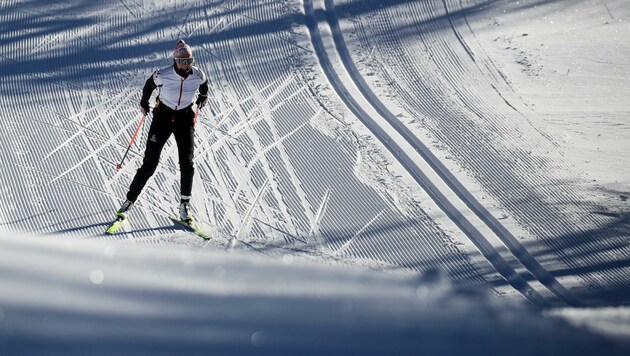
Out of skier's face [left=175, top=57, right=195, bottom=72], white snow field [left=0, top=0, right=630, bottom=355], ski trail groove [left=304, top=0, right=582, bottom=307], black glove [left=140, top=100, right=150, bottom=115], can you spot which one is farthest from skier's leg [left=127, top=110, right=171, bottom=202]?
ski trail groove [left=304, top=0, right=582, bottom=307]

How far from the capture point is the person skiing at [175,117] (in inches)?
244

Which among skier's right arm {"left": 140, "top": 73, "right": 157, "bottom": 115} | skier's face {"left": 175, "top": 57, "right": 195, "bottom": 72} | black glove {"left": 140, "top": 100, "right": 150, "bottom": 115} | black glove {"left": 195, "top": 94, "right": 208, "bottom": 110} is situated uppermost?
black glove {"left": 195, "top": 94, "right": 208, "bottom": 110}

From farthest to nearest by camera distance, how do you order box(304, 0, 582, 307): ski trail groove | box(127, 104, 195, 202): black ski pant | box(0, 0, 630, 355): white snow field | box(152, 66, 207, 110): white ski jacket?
box(127, 104, 195, 202): black ski pant, box(152, 66, 207, 110): white ski jacket, box(304, 0, 582, 307): ski trail groove, box(0, 0, 630, 355): white snow field

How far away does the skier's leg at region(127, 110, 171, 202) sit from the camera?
→ 20.7ft

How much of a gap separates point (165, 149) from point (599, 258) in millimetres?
3777

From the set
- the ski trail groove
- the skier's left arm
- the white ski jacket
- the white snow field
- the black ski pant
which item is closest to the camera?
the white snow field

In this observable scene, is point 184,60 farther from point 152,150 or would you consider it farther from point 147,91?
point 152,150

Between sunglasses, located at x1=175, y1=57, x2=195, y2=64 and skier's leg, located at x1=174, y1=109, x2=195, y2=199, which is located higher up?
sunglasses, located at x1=175, y1=57, x2=195, y2=64

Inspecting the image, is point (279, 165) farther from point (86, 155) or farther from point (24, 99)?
point (24, 99)

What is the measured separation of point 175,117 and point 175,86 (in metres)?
0.24

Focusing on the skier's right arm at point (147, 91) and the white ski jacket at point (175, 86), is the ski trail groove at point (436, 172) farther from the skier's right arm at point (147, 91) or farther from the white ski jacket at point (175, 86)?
the skier's right arm at point (147, 91)

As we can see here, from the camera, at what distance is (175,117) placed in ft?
20.7

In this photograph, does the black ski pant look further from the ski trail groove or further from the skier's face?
the ski trail groove

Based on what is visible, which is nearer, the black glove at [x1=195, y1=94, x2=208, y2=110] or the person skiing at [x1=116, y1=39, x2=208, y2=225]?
the person skiing at [x1=116, y1=39, x2=208, y2=225]
